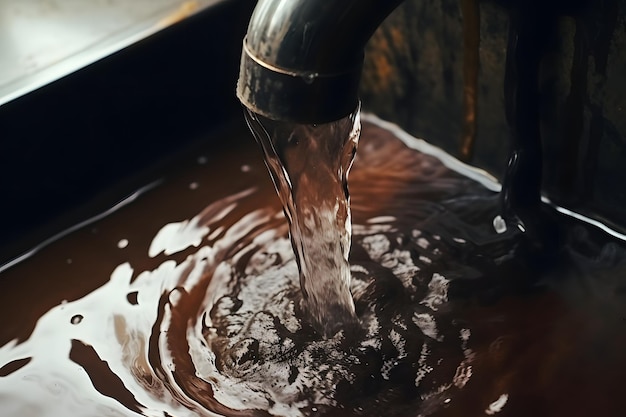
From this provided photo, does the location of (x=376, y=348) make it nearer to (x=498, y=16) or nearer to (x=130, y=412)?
(x=130, y=412)

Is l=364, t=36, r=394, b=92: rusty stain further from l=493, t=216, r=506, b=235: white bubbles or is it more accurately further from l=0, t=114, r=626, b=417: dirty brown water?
l=493, t=216, r=506, b=235: white bubbles

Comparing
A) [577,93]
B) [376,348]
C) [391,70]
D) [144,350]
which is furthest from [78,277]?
[577,93]

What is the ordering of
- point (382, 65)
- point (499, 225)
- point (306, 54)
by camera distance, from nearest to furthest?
point (306, 54) → point (499, 225) → point (382, 65)

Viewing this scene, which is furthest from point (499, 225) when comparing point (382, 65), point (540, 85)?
point (382, 65)

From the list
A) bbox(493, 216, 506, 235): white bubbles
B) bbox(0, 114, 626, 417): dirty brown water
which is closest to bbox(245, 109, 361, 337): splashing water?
bbox(0, 114, 626, 417): dirty brown water

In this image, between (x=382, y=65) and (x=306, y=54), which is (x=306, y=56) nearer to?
(x=306, y=54)

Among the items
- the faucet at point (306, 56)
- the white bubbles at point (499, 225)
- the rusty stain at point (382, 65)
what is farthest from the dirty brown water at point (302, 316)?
the faucet at point (306, 56)
